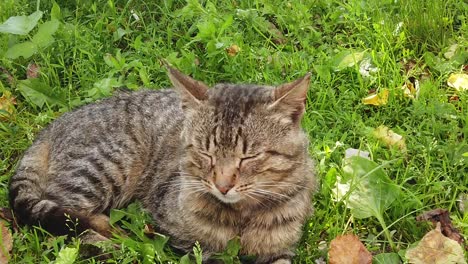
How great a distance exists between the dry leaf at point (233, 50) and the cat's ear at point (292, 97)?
150cm

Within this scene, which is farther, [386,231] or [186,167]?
[386,231]

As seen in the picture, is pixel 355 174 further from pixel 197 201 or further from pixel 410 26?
pixel 410 26

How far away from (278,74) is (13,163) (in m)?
1.81

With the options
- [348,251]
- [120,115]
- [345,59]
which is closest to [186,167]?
[120,115]

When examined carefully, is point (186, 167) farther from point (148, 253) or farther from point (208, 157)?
point (148, 253)

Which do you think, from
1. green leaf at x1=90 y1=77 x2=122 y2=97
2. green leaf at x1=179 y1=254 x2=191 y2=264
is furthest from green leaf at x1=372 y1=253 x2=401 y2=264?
green leaf at x1=90 y1=77 x2=122 y2=97

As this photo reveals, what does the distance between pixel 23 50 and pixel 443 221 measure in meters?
2.90

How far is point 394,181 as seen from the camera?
12.3 ft

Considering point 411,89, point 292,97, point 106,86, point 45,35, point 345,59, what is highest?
point 292,97

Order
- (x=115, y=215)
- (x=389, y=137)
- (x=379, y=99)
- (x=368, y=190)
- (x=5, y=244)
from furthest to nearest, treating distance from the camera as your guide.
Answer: (x=379, y=99), (x=389, y=137), (x=115, y=215), (x=368, y=190), (x=5, y=244)

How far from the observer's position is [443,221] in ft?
11.6

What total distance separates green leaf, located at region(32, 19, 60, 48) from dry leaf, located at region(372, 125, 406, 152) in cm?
224

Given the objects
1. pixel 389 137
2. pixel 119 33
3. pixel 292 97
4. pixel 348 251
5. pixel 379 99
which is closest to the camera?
pixel 292 97

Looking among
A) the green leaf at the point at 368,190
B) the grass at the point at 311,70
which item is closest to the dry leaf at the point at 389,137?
the grass at the point at 311,70
